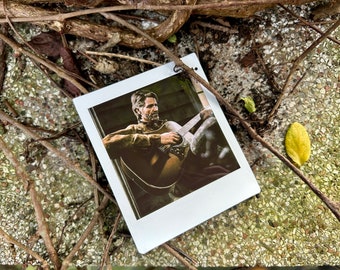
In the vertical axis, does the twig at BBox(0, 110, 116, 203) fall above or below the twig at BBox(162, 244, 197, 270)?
above

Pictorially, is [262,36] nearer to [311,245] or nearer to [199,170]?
[199,170]

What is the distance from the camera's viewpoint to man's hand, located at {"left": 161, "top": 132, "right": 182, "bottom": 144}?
37.9 inches

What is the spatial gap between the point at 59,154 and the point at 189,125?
12.9 inches

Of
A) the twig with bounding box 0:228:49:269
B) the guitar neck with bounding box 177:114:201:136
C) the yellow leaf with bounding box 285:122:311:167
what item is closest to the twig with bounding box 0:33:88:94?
the guitar neck with bounding box 177:114:201:136

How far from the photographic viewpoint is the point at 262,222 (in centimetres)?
97

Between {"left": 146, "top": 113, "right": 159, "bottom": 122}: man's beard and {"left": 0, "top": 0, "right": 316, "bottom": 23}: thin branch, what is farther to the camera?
{"left": 146, "top": 113, "right": 159, "bottom": 122}: man's beard

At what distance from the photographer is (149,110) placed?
974mm

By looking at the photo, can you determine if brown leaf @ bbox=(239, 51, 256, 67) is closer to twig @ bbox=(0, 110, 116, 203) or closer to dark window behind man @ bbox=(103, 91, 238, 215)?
dark window behind man @ bbox=(103, 91, 238, 215)

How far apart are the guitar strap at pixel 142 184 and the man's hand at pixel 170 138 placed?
0.35ft

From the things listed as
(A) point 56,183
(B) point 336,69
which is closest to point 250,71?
(B) point 336,69

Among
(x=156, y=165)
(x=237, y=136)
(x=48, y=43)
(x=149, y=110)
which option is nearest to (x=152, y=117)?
(x=149, y=110)

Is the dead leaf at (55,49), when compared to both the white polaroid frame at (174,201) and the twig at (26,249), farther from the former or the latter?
the twig at (26,249)

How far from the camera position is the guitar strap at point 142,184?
931mm

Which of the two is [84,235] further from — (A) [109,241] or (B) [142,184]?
(B) [142,184]
